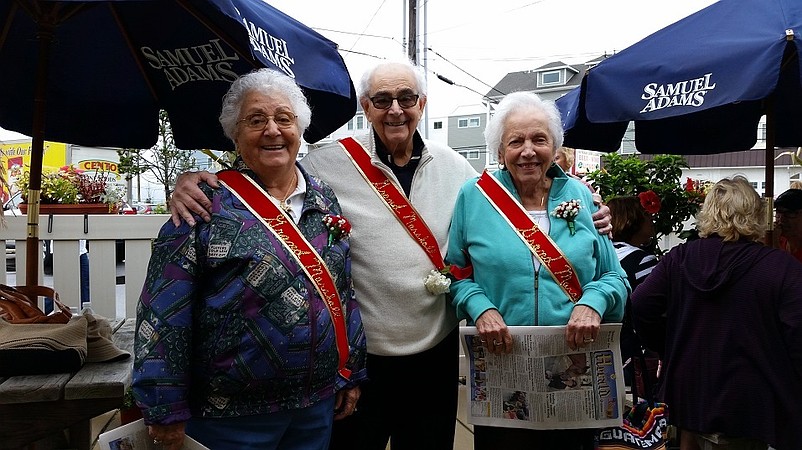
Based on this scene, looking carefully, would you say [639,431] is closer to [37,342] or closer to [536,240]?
[536,240]

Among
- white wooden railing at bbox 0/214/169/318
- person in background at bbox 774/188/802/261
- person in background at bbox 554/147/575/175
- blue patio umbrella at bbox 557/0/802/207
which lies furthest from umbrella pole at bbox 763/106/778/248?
white wooden railing at bbox 0/214/169/318

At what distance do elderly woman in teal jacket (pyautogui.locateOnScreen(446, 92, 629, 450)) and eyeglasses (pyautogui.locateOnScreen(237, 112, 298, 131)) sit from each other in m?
0.78

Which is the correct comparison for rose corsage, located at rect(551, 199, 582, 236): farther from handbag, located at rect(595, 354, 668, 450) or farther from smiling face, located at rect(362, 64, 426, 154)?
handbag, located at rect(595, 354, 668, 450)

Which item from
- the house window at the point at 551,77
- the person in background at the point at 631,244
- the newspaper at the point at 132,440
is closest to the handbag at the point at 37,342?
the newspaper at the point at 132,440

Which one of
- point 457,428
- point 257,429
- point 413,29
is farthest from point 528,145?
point 413,29

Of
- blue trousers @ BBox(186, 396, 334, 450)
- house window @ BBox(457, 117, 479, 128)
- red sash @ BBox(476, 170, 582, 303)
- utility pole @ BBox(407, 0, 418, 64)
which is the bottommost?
blue trousers @ BBox(186, 396, 334, 450)

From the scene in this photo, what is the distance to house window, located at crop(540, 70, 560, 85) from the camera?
36013mm

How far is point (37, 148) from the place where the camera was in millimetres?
2865

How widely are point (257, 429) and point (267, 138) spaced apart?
91 cm

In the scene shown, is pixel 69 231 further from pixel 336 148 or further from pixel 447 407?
pixel 447 407

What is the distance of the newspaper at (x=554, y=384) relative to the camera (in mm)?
2254

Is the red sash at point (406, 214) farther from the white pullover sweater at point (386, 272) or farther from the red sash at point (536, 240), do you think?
the red sash at point (536, 240)

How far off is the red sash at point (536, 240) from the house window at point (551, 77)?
3557 cm

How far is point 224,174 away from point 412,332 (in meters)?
0.90
